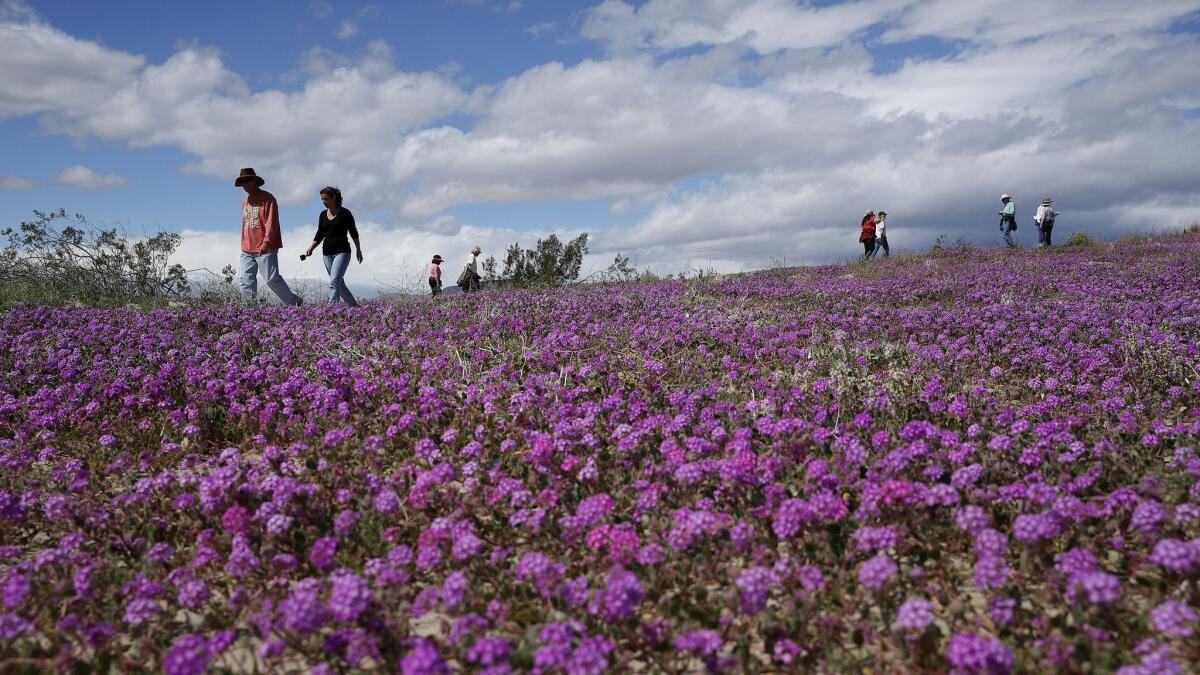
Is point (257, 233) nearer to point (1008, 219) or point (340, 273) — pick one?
point (340, 273)

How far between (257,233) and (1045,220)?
27506 mm

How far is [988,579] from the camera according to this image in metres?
3.33

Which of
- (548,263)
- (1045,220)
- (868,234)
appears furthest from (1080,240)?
(548,263)

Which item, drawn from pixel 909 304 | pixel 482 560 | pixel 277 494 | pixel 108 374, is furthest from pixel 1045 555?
pixel 909 304

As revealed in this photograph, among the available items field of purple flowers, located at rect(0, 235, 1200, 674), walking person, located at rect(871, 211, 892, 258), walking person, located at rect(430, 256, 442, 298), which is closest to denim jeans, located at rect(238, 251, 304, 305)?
field of purple flowers, located at rect(0, 235, 1200, 674)

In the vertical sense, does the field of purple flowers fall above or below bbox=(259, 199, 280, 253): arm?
below

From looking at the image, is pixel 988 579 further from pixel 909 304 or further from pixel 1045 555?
pixel 909 304

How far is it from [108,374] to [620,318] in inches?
235

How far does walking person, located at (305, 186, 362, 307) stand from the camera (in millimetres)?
13031

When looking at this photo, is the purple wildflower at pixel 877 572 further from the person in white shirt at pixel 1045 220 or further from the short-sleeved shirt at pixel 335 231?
the person in white shirt at pixel 1045 220

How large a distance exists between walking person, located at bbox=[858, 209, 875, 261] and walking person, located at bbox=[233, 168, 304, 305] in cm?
2234

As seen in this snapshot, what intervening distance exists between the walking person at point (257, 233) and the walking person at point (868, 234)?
73.3 ft

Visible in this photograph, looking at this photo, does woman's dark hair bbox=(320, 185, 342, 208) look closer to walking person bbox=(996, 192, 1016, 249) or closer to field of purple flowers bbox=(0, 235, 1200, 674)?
field of purple flowers bbox=(0, 235, 1200, 674)

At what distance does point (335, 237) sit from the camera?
13.1 metres
